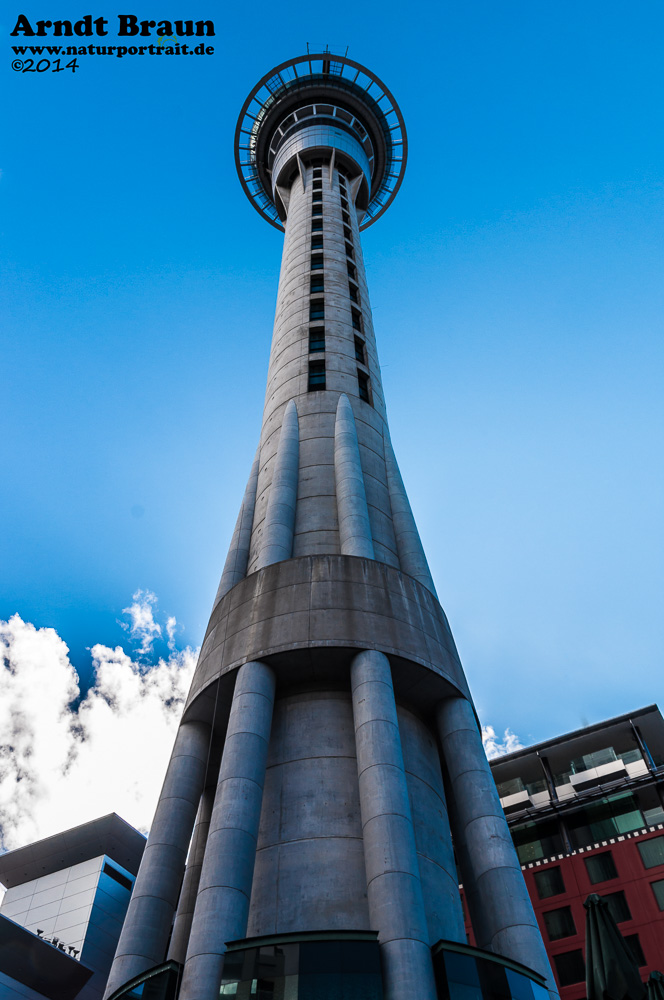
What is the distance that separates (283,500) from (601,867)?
41.7m

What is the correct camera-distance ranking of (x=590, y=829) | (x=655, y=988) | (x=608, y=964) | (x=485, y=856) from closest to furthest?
(x=608, y=964) < (x=655, y=988) < (x=485, y=856) < (x=590, y=829)

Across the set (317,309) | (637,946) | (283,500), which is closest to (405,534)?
(283,500)

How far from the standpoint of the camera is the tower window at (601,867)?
2137 inches

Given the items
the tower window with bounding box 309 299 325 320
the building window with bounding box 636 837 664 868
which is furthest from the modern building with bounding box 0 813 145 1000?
the tower window with bounding box 309 299 325 320

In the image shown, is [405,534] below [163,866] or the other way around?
the other way around

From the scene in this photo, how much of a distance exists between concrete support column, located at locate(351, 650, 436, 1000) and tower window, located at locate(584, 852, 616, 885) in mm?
41131

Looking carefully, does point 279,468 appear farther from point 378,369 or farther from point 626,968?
point 626,968

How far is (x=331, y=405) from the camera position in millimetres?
37719

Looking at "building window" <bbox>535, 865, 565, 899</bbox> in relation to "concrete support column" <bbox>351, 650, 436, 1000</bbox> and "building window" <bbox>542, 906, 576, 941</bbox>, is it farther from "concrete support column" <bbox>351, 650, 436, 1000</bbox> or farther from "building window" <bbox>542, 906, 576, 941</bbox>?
"concrete support column" <bbox>351, 650, 436, 1000</bbox>

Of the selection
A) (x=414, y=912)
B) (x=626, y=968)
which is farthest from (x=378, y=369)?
(x=626, y=968)

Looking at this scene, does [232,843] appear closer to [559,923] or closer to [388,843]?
[388,843]

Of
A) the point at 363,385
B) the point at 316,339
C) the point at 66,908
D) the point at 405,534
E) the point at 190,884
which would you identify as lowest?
the point at 190,884

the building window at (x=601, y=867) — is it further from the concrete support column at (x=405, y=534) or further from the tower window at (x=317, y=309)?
the tower window at (x=317, y=309)

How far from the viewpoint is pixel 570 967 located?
51031 mm
